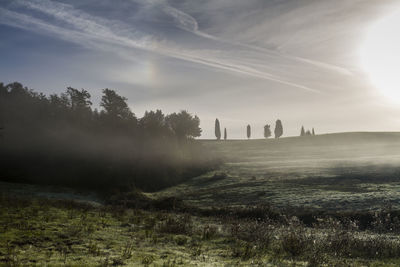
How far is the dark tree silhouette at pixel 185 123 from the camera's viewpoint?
255 feet

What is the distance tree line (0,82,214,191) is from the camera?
45.1m

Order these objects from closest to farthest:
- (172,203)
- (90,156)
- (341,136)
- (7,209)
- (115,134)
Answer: (7,209)
(172,203)
(90,156)
(115,134)
(341,136)

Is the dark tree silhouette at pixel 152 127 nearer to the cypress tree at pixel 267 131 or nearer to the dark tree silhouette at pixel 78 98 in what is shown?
the dark tree silhouette at pixel 78 98

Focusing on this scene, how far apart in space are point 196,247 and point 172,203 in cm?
1607

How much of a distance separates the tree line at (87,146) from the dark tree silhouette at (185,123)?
28.4 feet

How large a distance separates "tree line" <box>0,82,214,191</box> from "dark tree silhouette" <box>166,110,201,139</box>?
28.4ft

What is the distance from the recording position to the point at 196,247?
1339 cm

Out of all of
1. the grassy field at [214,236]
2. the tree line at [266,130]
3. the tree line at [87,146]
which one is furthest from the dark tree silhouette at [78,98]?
the tree line at [266,130]

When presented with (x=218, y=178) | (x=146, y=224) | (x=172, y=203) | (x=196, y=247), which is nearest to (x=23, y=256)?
(x=196, y=247)

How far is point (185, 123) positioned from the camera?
7912cm

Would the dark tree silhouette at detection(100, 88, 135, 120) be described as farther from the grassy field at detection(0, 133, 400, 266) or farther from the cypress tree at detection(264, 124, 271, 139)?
the cypress tree at detection(264, 124, 271, 139)

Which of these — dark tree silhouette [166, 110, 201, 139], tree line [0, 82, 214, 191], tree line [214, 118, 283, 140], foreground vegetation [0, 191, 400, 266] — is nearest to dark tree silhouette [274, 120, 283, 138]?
tree line [214, 118, 283, 140]

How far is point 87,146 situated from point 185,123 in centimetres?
3170

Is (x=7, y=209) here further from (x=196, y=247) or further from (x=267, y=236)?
(x=267, y=236)
